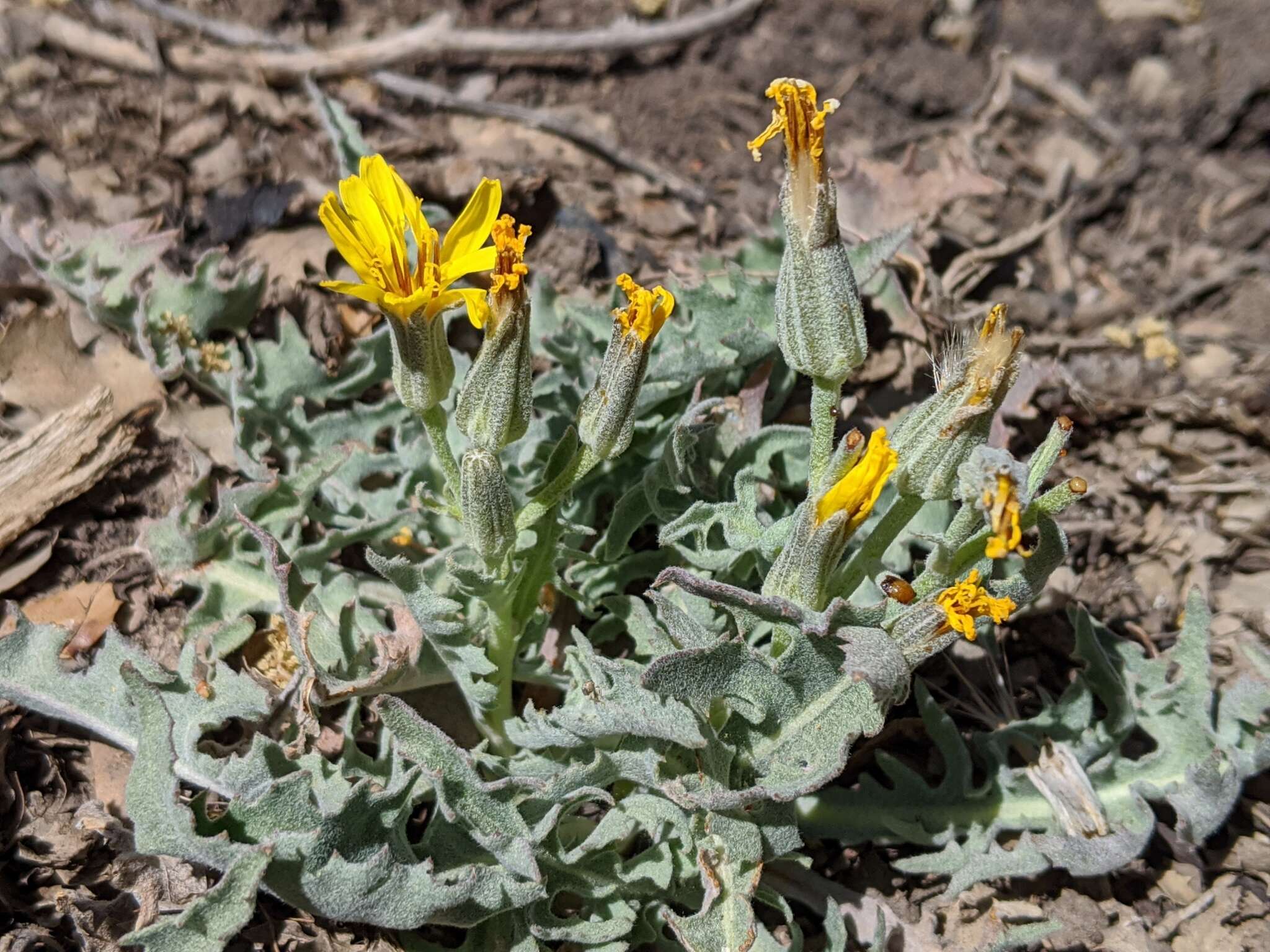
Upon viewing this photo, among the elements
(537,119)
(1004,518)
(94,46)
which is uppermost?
(94,46)

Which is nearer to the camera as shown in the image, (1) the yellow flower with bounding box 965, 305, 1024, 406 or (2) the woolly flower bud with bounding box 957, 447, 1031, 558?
(2) the woolly flower bud with bounding box 957, 447, 1031, 558

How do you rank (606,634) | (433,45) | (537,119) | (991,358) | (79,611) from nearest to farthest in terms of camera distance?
(991,358) → (606,634) → (79,611) → (537,119) → (433,45)

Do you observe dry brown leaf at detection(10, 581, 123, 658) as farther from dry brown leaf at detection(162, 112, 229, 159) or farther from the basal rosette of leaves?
dry brown leaf at detection(162, 112, 229, 159)

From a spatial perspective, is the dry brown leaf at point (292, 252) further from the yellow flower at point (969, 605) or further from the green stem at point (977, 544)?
the yellow flower at point (969, 605)

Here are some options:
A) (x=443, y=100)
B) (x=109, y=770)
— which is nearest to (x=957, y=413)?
(x=109, y=770)

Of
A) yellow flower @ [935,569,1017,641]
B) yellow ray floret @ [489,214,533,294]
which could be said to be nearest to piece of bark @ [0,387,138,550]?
yellow ray floret @ [489,214,533,294]

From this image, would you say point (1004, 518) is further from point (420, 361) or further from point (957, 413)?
point (420, 361)
